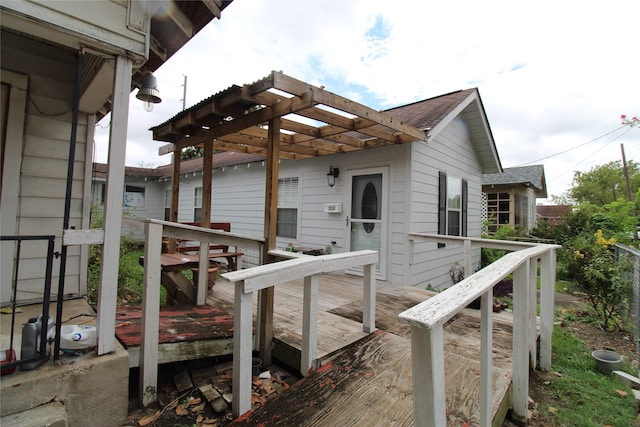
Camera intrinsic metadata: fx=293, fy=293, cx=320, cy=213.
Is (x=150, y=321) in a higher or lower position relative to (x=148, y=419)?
higher

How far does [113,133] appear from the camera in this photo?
76.7 inches

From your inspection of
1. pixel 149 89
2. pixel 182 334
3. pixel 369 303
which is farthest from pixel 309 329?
pixel 149 89

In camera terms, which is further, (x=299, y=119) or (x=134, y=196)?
(x=134, y=196)

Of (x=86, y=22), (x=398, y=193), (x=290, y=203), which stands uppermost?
(x=86, y=22)

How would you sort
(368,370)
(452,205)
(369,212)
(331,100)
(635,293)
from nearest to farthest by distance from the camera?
1. (368,370)
2. (331,100)
3. (635,293)
4. (369,212)
5. (452,205)

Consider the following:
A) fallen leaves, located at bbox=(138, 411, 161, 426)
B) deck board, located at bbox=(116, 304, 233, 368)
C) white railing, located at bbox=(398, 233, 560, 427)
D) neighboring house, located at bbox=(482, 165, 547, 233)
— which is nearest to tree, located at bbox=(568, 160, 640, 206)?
neighboring house, located at bbox=(482, 165, 547, 233)

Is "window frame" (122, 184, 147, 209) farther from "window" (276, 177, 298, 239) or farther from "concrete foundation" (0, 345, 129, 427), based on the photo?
"concrete foundation" (0, 345, 129, 427)

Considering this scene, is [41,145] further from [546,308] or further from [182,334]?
[546,308]

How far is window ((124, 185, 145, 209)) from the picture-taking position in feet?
41.3

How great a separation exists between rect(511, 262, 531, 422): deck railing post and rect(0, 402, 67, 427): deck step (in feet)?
9.42

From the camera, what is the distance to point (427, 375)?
1.00m

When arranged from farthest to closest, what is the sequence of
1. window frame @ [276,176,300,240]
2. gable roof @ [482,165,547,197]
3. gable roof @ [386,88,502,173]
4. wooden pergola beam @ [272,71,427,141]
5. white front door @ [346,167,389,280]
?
gable roof @ [482,165,547,197]
window frame @ [276,176,300,240]
white front door @ [346,167,389,280]
gable roof @ [386,88,502,173]
wooden pergola beam @ [272,71,427,141]

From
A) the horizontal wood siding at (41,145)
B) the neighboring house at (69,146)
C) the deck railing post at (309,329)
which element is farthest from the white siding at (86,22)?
A: the deck railing post at (309,329)

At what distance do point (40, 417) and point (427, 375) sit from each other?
80.7 inches
